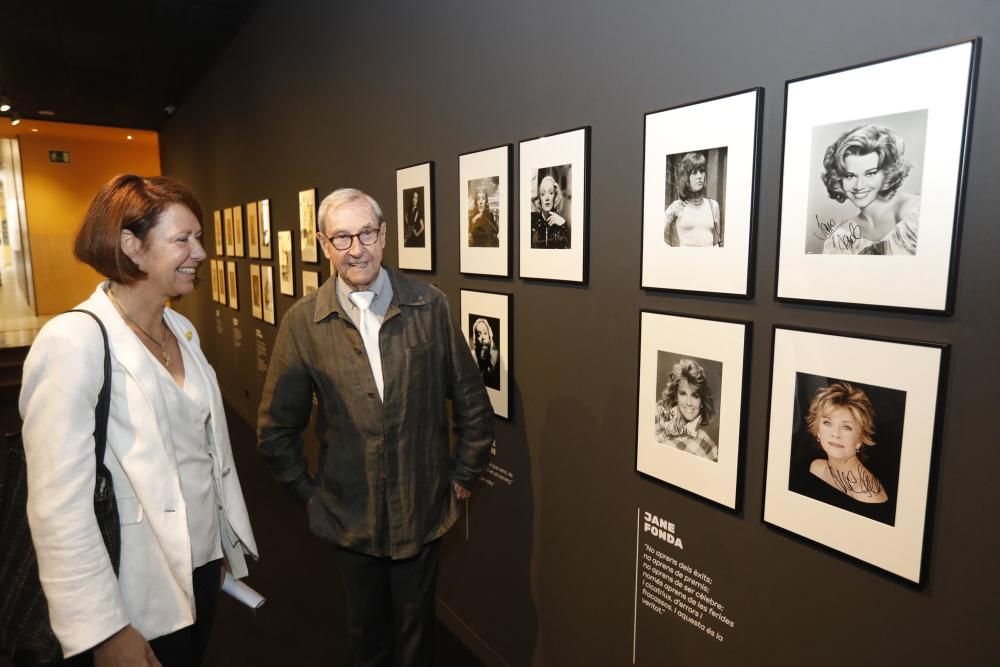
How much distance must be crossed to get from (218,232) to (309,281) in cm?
337

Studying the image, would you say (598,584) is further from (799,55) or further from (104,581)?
(799,55)

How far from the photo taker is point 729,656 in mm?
1687

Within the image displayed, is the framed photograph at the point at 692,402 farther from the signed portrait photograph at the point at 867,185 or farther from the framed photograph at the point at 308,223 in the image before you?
the framed photograph at the point at 308,223

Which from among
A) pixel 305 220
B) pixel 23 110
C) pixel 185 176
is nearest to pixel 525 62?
pixel 305 220

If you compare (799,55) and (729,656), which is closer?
(799,55)

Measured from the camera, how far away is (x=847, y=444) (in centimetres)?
136

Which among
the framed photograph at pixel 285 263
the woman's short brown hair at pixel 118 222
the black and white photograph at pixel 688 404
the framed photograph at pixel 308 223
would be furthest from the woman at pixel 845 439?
the framed photograph at pixel 285 263

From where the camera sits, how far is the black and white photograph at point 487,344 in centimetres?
252

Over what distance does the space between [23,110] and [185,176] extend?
2853 mm

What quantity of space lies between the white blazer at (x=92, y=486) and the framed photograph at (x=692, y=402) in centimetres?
125

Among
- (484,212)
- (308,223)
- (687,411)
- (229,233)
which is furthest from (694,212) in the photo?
(229,233)

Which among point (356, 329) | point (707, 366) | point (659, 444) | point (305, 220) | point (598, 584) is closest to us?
point (707, 366)

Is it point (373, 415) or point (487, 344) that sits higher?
point (487, 344)

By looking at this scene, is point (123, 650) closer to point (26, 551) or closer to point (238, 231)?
point (26, 551)
